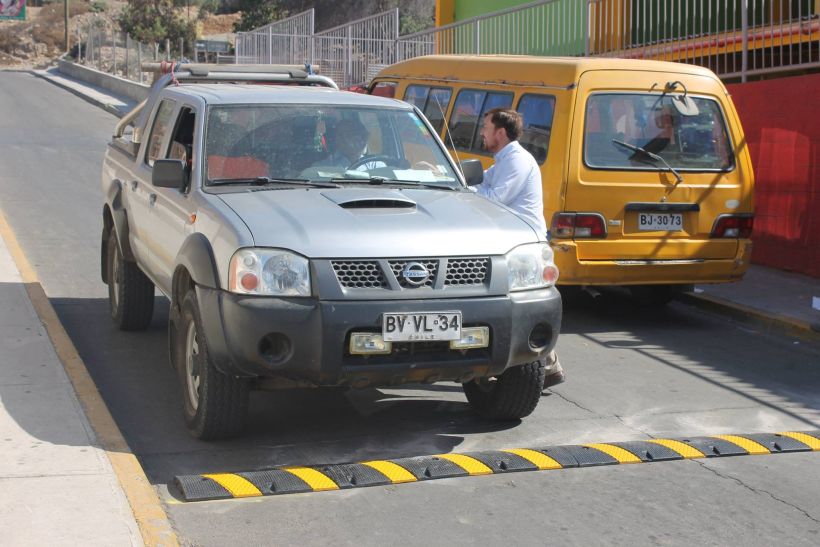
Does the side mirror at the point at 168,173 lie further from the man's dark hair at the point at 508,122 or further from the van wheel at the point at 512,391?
the man's dark hair at the point at 508,122

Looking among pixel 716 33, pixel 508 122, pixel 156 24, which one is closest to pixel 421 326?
pixel 508 122

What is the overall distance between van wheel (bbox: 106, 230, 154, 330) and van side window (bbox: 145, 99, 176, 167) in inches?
34.3

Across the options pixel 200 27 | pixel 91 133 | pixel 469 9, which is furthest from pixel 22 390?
pixel 200 27

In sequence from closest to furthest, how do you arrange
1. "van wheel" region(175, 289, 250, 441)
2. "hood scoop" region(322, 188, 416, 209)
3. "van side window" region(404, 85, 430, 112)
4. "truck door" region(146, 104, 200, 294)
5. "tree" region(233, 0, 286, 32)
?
"van wheel" region(175, 289, 250, 441), "hood scoop" region(322, 188, 416, 209), "truck door" region(146, 104, 200, 294), "van side window" region(404, 85, 430, 112), "tree" region(233, 0, 286, 32)

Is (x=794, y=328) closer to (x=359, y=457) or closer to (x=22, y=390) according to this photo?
(x=359, y=457)

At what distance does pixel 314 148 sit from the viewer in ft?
23.0

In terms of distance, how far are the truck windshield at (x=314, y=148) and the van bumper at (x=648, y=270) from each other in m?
2.32

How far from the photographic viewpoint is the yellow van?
9398mm

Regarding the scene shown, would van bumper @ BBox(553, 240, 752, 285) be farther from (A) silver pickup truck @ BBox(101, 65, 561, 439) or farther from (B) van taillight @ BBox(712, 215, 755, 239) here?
(A) silver pickup truck @ BBox(101, 65, 561, 439)

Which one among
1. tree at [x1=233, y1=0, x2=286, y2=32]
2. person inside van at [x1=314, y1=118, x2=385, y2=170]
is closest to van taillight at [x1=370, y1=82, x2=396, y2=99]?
person inside van at [x1=314, y1=118, x2=385, y2=170]

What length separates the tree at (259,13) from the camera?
175 feet

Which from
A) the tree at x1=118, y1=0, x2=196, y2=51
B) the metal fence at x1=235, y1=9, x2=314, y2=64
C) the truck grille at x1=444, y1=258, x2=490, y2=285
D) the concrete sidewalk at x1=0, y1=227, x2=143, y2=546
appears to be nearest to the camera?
the concrete sidewalk at x1=0, y1=227, x2=143, y2=546

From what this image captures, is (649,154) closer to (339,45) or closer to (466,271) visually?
(466,271)

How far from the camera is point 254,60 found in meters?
31.6
